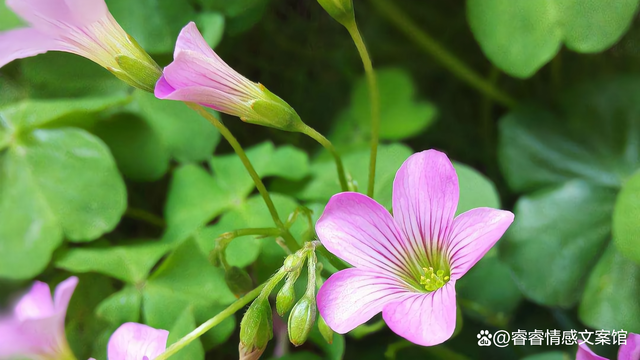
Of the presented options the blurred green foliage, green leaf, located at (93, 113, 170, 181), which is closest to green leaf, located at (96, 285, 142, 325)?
the blurred green foliage

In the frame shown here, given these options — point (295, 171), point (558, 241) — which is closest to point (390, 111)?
point (295, 171)

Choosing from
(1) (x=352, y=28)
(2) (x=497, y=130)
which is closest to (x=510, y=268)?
(2) (x=497, y=130)

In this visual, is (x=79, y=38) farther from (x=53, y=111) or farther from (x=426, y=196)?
(x=426, y=196)

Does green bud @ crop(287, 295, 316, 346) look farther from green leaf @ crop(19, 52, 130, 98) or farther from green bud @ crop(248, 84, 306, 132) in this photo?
green leaf @ crop(19, 52, 130, 98)

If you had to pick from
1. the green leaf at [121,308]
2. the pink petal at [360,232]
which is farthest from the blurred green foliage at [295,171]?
the pink petal at [360,232]

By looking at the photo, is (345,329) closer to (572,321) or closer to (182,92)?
(182,92)
